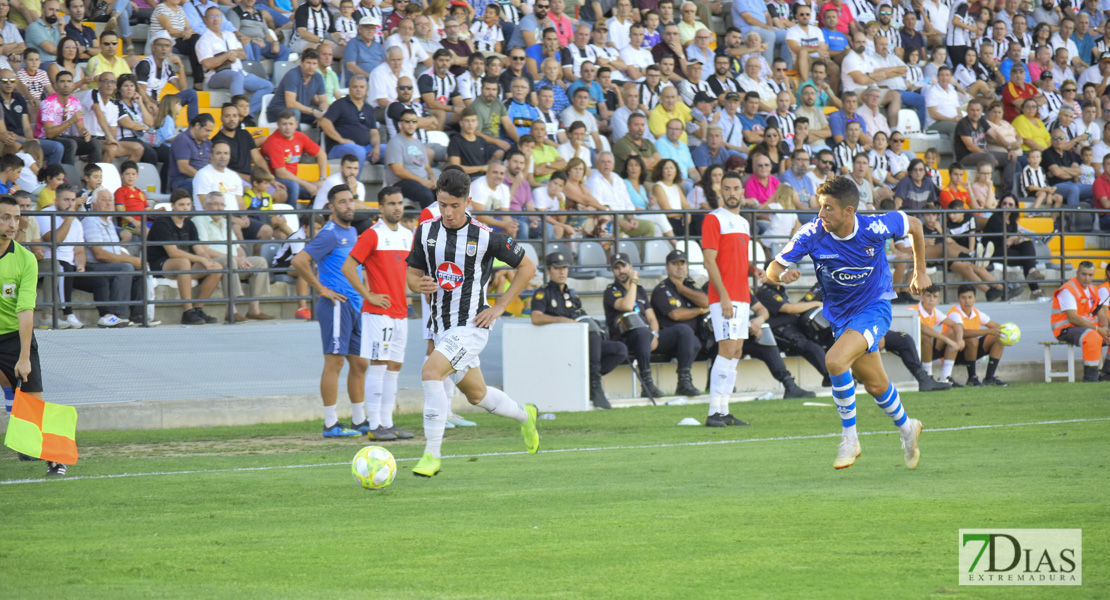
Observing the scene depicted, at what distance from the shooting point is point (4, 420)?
1184cm

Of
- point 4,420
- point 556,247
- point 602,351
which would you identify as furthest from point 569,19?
point 4,420

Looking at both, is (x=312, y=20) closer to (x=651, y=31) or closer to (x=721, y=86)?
(x=651, y=31)

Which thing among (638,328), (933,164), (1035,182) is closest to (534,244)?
(638,328)

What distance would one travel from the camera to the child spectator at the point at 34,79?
15469 mm

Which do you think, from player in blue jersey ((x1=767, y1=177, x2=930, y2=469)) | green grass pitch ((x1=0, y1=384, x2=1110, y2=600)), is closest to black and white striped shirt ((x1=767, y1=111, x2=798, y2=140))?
green grass pitch ((x1=0, y1=384, x2=1110, y2=600))

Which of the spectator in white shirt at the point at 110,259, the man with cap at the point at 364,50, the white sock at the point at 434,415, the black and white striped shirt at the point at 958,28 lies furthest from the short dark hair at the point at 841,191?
the black and white striped shirt at the point at 958,28

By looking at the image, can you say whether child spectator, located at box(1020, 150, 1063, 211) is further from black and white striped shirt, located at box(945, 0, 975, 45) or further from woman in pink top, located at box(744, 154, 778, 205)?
woman in pink top, located at box(744, 154, 778, 205)

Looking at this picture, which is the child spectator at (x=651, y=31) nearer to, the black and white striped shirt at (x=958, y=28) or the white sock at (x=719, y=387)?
the black and white striped shirt at (x=958, y=28)

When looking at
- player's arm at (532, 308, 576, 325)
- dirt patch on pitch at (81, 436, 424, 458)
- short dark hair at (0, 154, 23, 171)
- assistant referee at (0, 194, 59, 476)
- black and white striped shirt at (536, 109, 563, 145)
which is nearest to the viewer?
assistant referee at (0, 194, 59, 476)

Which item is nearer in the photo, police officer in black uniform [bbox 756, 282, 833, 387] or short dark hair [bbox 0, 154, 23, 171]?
short dark hair [bbox 0, 154, 23, 171]

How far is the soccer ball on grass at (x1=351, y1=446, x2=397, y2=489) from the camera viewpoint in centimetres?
786

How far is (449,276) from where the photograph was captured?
8742mm

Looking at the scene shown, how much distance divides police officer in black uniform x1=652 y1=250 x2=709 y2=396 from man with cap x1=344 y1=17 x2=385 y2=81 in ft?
18.9

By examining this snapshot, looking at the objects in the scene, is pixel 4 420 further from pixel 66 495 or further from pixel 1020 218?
pixel 1020 218
